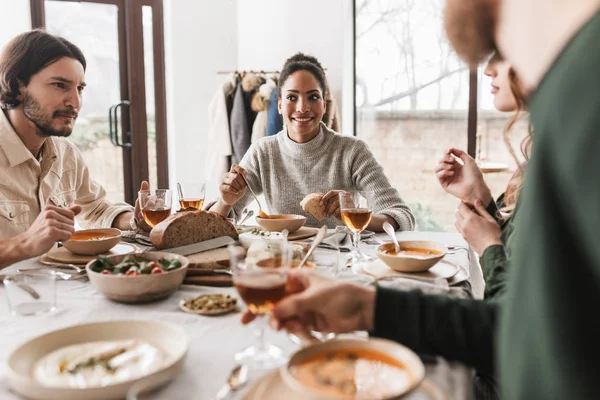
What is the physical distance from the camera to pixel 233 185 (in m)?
2.29

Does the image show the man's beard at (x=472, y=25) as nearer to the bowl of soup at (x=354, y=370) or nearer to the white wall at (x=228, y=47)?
the bowl of soup at (x=354, y=370)

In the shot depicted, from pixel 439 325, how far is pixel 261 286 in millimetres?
315

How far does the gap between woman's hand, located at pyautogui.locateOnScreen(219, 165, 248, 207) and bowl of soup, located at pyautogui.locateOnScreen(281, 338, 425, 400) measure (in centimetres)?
152

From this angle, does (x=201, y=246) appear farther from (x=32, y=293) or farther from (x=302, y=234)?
(x=32, y=293)

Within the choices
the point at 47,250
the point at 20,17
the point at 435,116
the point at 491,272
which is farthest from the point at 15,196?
the point at 435,116

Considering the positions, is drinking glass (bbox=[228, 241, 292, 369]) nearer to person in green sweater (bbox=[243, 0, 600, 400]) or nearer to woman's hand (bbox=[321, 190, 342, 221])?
person in green sweater (bbox=[243, 0, 600, 400])

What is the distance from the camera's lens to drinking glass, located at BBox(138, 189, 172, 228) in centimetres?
179

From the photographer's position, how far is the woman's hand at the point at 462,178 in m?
1.81

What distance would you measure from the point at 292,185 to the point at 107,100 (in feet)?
6.89

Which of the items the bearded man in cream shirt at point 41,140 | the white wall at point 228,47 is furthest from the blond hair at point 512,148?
the white wall at point 228,47

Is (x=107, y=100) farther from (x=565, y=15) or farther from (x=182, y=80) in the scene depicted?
(x=565, y=15)

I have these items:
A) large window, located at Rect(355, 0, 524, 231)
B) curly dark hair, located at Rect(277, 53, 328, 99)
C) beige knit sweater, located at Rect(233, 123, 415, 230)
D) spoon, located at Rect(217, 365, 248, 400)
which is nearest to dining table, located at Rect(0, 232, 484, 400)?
spoon, located at Rect(217, 365, 248, 400)

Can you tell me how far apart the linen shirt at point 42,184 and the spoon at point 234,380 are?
1521 millimetres

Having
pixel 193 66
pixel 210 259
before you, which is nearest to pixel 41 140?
pixel 210 259
